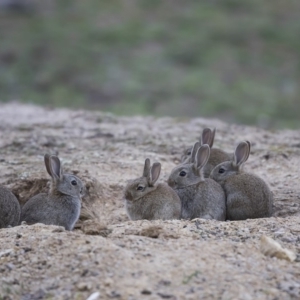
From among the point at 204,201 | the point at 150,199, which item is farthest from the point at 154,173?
the point at 204,201

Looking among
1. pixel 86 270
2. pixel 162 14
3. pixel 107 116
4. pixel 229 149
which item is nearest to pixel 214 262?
pixel 86 270

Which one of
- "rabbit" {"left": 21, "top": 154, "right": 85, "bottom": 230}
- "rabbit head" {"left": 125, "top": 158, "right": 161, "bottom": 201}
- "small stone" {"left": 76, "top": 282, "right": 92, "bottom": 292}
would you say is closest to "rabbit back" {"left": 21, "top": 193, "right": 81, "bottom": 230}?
"rabbit" {"left": 21, "top": 154, "right": 85, "bottom": 230}

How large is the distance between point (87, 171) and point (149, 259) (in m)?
3.51

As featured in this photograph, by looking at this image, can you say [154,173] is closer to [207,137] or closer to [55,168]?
[55,168]

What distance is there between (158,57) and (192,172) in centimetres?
1061

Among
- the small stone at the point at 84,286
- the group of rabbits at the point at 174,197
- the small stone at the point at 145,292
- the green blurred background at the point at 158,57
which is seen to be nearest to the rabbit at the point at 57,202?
the group of rabbits at the point at 174,197

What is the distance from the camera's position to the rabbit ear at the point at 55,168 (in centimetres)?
791

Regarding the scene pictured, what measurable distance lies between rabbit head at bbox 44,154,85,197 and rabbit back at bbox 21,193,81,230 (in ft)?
0.27

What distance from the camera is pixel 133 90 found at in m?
17.0

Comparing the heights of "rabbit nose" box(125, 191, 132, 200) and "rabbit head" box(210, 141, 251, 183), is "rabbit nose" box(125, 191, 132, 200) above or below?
below

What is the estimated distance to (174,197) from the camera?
7.87 meters

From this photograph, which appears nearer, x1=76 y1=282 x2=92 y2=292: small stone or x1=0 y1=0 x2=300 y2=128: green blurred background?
x1=76 y1=282 x2=92 y2=292: small stone

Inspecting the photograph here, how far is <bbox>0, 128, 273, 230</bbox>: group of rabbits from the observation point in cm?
771

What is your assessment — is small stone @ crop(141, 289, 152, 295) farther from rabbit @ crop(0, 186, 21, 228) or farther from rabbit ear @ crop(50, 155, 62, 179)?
rabbit ear @ crop(50, 155, 62, 179)
